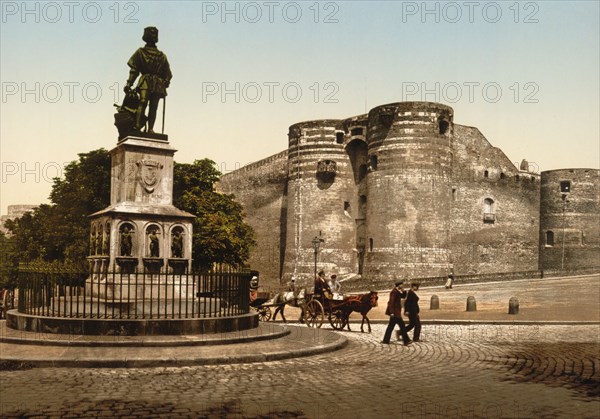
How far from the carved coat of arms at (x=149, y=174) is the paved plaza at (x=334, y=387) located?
4.56 m

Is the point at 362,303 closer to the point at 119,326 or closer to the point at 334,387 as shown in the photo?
the point at 119,326

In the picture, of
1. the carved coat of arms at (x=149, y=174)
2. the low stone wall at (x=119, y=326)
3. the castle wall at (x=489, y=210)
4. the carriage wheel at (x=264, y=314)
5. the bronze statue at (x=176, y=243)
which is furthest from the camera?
the castle wall at (x=489, y=210)

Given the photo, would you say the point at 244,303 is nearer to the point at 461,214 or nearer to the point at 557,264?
the point at 461,214

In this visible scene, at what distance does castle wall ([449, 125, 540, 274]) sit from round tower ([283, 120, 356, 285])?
26.3ft

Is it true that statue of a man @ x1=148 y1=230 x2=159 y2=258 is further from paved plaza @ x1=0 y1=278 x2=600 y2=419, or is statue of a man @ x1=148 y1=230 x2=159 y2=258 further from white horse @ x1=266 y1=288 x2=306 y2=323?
white horse @ x1=266 y1=288 x2=306 y2=323

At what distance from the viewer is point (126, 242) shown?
14281 mm

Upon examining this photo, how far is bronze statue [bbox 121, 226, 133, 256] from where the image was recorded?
14227mm

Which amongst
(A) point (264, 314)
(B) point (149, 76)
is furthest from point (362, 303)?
(B) point (149, 76)

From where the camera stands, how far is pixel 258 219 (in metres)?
→ 57.7

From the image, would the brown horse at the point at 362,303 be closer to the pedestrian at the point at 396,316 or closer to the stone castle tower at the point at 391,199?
the pedestrian at the point at 396,316

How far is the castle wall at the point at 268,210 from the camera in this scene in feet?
184

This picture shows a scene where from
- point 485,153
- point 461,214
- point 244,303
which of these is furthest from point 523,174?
point 244,303

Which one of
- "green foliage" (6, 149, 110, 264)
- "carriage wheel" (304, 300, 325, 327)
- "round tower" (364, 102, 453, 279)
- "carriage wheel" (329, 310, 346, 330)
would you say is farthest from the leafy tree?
"carriage wheel" (329, 310, 346, 330)

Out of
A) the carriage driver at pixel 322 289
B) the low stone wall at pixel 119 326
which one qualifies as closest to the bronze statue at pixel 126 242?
the low stone wall at pixel 119 326
